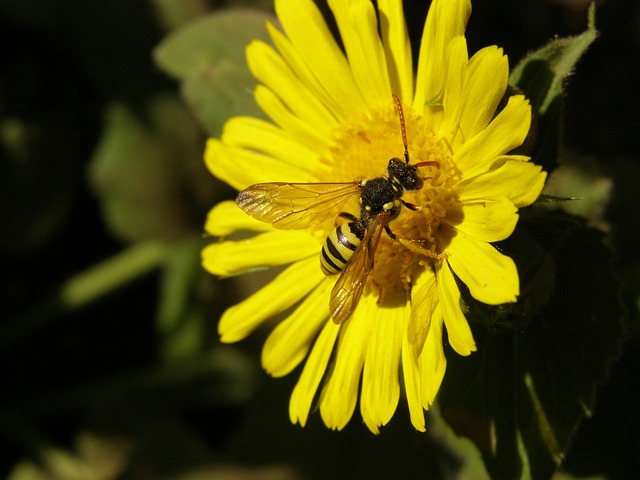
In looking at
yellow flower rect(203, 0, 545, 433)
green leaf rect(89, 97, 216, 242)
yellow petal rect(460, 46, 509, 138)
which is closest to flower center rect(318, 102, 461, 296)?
yellow flower rect(203, 0, 545, 433)

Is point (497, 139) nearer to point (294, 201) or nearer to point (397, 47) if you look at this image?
point (397, 47)

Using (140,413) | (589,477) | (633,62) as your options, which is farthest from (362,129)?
(140,413)

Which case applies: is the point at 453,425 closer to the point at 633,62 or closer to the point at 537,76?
the point at 537,76

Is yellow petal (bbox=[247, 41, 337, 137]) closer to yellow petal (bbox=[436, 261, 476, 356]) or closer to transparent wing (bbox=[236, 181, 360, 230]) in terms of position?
transparent wing (bbox=[236, 181, 360, 230])

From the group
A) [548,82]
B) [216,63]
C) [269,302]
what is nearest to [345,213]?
[269,302]

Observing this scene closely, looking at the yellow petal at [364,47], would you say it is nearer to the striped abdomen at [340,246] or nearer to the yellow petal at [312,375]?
the striped abdomen at [340,246]
